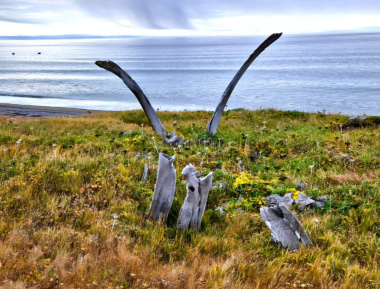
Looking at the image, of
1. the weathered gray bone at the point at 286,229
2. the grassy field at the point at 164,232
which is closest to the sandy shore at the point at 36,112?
the grassy field at the point at 164,232

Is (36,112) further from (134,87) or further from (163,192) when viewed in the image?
(163,192)

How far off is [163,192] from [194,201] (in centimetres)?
57

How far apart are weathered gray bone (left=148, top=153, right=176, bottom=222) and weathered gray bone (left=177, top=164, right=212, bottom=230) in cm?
32

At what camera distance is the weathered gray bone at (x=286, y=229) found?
4.38 metres

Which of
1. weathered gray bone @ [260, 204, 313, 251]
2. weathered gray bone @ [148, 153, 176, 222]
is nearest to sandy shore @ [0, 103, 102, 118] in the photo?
weathered gray bone @ [148, 153, 176, 222]

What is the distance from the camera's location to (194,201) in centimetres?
477

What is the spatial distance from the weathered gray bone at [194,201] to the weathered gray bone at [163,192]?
0.32 m

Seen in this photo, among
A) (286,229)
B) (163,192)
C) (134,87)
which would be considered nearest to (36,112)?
(134,87)

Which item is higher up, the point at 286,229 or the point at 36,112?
the point at 36,112

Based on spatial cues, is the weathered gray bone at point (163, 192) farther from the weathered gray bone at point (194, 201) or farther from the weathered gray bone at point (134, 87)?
the weathered gray bone at point (134, 87)

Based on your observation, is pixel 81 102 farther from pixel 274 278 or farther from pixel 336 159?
pixel 274 278

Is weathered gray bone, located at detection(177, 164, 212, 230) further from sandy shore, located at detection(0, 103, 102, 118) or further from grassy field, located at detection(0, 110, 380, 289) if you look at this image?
sandy shore, located at detection(0, 103, 102, 118)

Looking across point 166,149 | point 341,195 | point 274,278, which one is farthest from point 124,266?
point 166,149

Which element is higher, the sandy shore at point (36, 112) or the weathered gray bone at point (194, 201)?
the sandy shore at point (36, 112)
